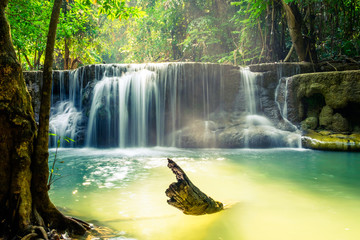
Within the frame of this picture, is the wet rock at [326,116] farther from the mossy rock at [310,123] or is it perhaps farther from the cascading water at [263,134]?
the cascading water at [263,134]

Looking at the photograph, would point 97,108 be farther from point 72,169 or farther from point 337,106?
point 337,106

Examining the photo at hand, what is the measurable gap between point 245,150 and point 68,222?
7.65 metres

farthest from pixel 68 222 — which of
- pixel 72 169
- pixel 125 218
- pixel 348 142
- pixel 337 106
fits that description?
pixel 337 106

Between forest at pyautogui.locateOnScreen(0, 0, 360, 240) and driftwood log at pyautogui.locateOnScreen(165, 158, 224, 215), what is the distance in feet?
0.05

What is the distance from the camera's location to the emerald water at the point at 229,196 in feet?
9.63

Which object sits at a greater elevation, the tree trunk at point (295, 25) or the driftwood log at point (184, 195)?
the tree trunk at point (295, 25)

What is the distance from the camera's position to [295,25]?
11703mm

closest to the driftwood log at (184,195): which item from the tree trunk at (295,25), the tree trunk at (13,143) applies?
the tree trunk at (13,143)

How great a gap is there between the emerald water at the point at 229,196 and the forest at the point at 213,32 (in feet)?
14.6

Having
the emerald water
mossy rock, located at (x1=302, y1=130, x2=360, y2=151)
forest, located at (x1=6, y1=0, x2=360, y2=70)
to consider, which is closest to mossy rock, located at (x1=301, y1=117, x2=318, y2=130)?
mossy rock, located at (x1=302, y1=130, x2=360, y2=151)

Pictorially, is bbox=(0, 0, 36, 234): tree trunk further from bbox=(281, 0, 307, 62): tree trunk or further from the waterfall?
bbox=(281, 0, 307, 62): tree trunk

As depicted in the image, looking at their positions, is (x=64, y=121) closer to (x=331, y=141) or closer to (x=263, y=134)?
(x=263, y=134)

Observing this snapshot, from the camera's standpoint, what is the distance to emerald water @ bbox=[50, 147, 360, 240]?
9.63ft

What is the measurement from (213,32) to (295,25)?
604 centimetres
